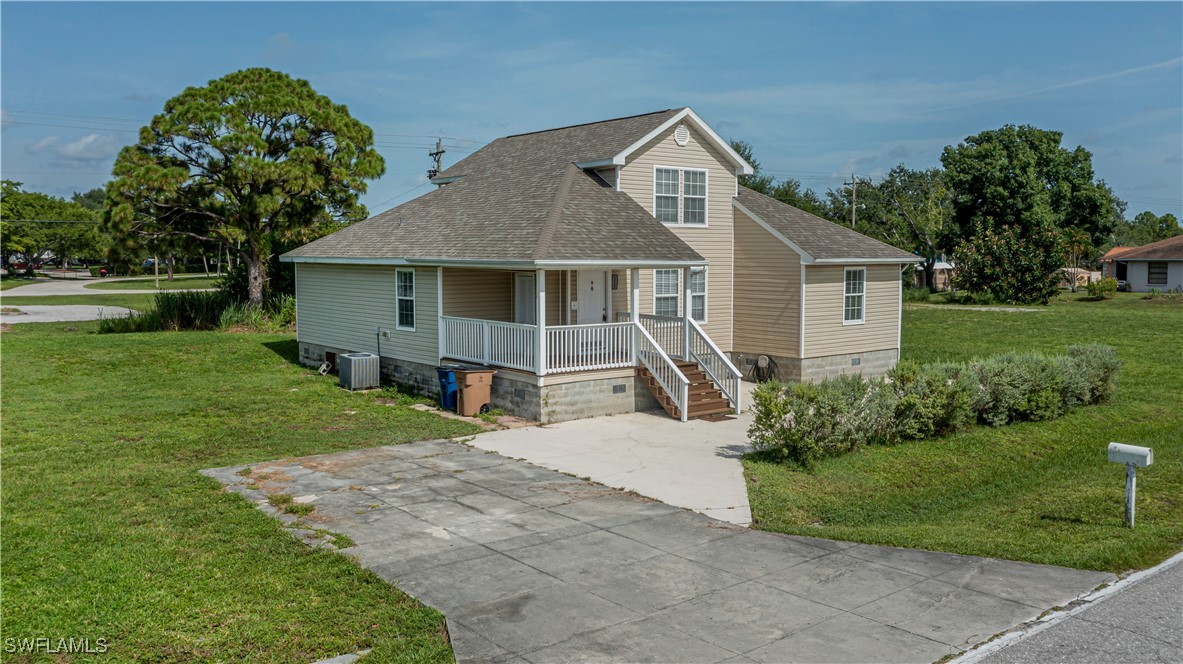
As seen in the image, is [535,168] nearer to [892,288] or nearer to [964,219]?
[892,288]

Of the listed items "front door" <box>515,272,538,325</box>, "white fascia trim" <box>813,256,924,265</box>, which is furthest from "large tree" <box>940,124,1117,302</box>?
"front door" <box>515,272,538,325</box>

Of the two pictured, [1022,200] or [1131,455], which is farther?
[1022,200]

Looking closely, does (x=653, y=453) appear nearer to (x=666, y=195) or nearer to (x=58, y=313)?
(x=666, y=195)

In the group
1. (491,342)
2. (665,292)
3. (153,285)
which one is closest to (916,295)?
(665,292)

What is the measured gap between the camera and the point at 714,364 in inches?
767

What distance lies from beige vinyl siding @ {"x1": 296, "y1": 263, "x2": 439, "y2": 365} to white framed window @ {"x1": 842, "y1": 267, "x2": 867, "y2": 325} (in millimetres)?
10338

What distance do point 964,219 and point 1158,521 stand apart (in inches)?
1774

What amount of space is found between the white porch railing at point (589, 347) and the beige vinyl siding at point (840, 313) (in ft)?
18.1

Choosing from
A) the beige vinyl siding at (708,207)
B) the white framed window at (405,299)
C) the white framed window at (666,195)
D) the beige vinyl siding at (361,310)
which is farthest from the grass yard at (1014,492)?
the white framed window at (405,299)

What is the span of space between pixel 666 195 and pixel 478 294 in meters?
5.37

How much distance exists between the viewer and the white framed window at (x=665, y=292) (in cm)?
2155

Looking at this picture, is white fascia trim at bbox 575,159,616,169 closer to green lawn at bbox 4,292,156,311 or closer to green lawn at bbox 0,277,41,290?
green lawn at bbox 4,292,156,311

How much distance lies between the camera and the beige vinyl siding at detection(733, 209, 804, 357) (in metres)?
21.8

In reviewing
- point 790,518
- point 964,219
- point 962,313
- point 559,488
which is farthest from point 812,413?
point 964,219
